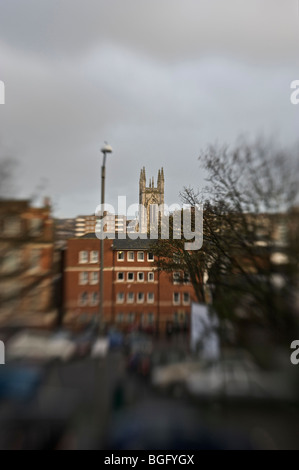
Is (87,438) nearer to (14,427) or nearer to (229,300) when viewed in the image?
(14,427)

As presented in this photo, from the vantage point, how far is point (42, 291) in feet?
13.1

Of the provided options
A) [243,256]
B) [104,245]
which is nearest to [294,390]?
[243,256]

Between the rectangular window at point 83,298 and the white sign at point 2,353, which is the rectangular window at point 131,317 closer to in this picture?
the rectangular window at point 83,298

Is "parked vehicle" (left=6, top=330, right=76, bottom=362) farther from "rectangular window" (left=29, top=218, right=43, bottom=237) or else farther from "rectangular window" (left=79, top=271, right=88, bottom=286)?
"rectangular window" (left=29, top=218, right=43, bottom=237)

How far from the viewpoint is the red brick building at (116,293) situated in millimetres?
4555

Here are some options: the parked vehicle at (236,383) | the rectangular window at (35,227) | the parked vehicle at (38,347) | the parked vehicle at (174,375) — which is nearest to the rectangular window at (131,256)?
the parked vehicle at (38,347)

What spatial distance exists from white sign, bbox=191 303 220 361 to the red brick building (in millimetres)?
441

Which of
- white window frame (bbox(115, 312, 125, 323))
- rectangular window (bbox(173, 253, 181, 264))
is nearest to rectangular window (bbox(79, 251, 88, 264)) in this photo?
white window frame (bbox(115, 312, 125, 323))

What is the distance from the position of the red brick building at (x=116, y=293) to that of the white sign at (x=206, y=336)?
1.45ft

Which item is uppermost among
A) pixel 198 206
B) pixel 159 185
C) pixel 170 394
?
pixel 159 185

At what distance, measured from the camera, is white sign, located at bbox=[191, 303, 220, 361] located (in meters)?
4.02

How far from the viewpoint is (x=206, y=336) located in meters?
4.13

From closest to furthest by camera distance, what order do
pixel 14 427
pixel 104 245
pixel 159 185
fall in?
pixel 14 427
pixel 104 245
pixel 159 185
